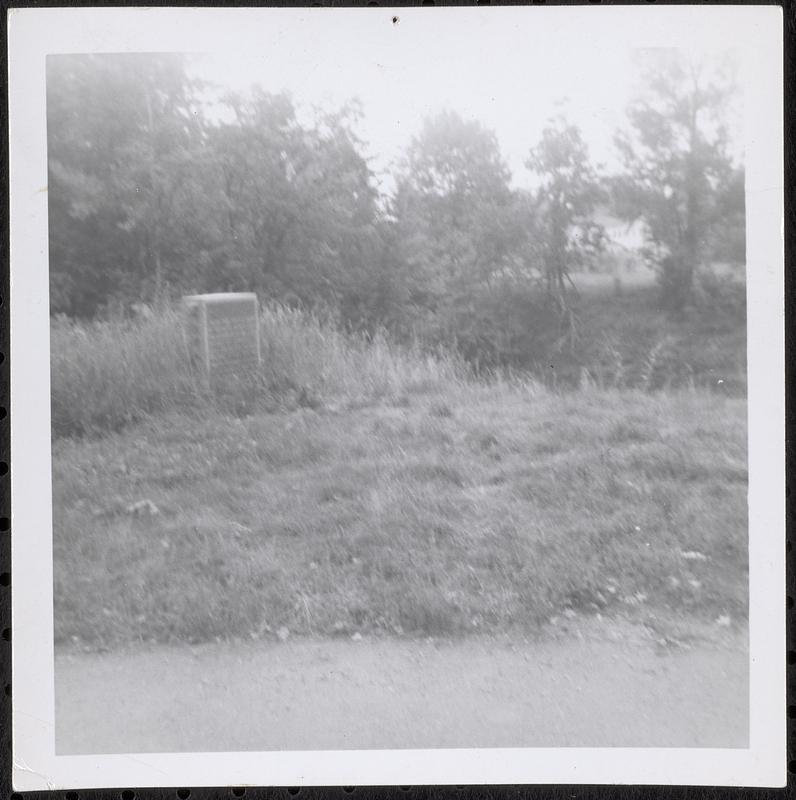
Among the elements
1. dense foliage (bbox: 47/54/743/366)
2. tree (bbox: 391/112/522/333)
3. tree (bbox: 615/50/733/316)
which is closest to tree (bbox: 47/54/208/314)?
dense foliage (bbox: 47/54/743/366)

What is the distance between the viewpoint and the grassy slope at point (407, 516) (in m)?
2.70

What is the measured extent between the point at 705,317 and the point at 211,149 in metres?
1.96

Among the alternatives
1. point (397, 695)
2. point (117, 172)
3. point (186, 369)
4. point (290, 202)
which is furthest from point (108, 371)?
point (397, 695)

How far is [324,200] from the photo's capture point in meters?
2.81

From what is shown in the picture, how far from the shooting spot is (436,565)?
107 inches

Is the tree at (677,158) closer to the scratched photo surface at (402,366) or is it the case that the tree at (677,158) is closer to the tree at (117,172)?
the scratched photo surface at (402,366)

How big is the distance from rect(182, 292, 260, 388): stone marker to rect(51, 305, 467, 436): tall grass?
0.13ft

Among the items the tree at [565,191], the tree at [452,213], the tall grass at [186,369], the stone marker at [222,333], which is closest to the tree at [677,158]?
the tree at [565,191]

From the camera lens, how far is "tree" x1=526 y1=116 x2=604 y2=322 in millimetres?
2762

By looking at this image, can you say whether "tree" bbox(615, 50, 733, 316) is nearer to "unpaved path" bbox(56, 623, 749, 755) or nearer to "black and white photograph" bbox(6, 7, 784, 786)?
"black and white photograph" bbox(6, 7, 784, 786)

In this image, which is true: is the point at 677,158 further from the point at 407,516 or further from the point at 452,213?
the point at 407,516

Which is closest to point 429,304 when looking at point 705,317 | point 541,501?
point 541,501

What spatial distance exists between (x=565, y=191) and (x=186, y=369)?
1573 millimetres

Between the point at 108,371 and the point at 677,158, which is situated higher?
the point at 677,158
